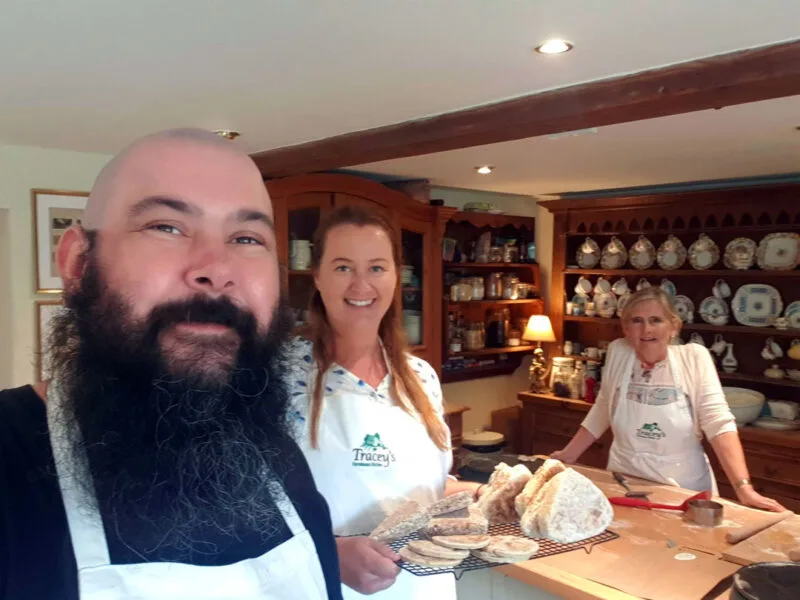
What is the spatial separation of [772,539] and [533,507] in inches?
25.0

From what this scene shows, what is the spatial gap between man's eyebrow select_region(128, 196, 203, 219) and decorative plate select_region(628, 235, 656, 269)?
3.54m

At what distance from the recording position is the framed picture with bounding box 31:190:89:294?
232cm

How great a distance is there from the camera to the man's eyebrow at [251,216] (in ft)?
2.30

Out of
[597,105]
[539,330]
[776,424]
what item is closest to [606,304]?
[539,330]

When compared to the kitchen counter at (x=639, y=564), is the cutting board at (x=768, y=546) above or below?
above

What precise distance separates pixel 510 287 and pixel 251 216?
11.3 feet

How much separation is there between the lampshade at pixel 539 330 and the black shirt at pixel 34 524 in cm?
347

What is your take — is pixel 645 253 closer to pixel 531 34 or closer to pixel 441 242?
pixel 441 242

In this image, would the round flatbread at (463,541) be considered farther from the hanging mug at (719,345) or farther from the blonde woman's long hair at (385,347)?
the hanging mug at (719,345)

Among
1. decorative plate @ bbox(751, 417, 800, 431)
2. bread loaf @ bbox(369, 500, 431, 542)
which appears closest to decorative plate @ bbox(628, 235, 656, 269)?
decorative plate @ bbox(751, 417, 800, 431)

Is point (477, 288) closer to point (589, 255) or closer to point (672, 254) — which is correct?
point (589, 255)

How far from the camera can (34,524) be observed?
2.02ft

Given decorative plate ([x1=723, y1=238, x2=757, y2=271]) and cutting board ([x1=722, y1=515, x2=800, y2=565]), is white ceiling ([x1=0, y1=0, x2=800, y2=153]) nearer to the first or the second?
cutting board ([x1=722, y1=515, x2=800, y2=565])

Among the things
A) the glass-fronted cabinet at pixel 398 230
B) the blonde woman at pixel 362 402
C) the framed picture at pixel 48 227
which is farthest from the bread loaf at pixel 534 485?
the framed picture at pixel 48 227
